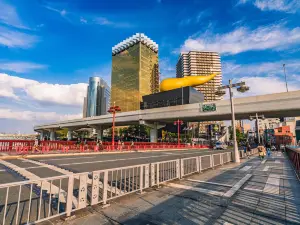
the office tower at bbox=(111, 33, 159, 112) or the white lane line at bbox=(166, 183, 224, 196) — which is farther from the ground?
the office tower at bbox=(111, 33, 159, 112)

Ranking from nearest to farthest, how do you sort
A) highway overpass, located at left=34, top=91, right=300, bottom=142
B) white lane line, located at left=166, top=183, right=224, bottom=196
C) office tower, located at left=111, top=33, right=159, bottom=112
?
white lane line, located at left=166, top=183, right=224, bottom=196, highway overpass, located at left=34, top=91, right=300, bottom=142, office tower, located at left=111, top=33, right=159, bottom=112

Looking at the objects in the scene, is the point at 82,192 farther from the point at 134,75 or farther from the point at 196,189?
the point at 134,75

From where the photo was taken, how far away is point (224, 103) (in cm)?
3953

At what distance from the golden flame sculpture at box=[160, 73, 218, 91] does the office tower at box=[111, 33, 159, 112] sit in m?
57.8

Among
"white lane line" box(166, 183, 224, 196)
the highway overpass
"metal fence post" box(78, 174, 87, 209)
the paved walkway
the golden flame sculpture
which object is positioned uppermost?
the golden flame sculpture

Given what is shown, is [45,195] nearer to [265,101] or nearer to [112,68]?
[265,101]

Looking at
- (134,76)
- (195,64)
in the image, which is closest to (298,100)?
(134,76)

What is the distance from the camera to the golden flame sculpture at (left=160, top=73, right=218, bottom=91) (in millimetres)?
58281

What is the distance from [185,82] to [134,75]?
7047 centimetres

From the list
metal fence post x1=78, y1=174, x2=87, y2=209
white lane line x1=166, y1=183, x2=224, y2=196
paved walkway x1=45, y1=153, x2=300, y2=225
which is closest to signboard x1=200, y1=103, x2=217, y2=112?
paved walkway x1=45, y1=153, x2=300, y2=225

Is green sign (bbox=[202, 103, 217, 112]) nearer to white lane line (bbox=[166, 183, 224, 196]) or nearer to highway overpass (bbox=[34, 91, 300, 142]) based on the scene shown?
highway overpass (bbox=[34, 91, 300, 142])

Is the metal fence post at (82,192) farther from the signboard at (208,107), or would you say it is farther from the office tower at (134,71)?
the office tower at (134,71)

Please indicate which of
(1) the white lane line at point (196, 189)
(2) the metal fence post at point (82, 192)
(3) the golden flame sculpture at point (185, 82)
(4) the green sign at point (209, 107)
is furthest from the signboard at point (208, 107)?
(2) the metal fence post at point (82, 192)

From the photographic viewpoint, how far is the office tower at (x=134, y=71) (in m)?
121
